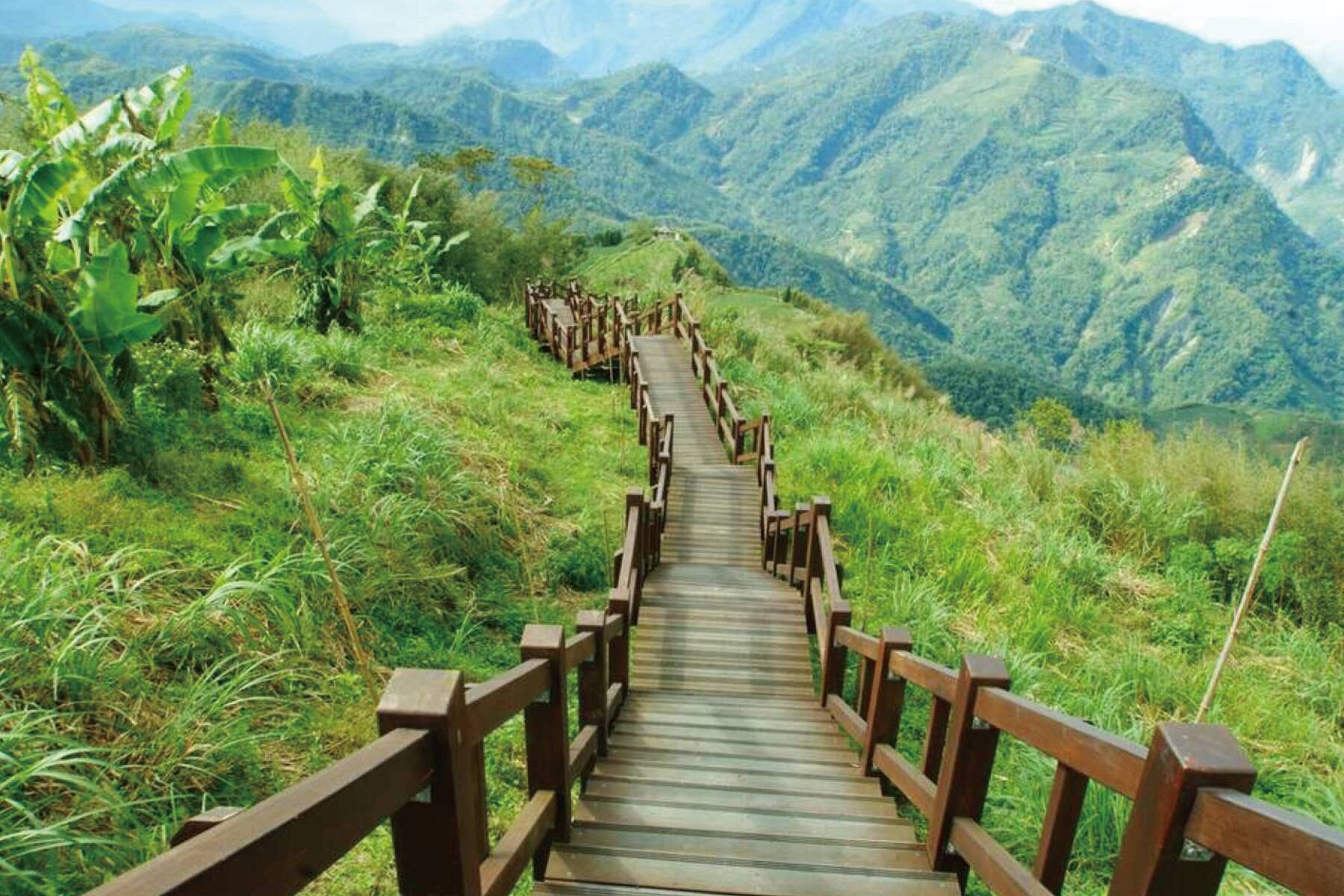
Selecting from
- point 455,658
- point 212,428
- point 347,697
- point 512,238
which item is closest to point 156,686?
point 347,697

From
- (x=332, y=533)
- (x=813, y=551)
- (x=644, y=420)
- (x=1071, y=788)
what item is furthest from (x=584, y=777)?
(x=644, y=420)

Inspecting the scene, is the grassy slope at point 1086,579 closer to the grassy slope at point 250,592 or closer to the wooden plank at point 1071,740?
the wooden plank at point 1071,740

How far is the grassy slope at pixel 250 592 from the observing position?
283cm

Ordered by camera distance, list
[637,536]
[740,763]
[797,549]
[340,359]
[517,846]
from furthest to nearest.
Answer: [340,359] → [797,549] → [637,536] → [740,763] → [517,846]

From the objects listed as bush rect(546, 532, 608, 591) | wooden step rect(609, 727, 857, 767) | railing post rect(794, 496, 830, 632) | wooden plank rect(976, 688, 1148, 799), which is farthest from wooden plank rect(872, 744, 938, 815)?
bush rect(546, 532, 608, 591)

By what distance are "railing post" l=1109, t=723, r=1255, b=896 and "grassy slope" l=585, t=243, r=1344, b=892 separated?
2.48m

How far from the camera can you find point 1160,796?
1.31 m

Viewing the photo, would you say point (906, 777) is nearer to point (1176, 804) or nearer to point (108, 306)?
point (1176, 804)

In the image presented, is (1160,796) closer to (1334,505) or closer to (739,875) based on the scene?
(739,875)

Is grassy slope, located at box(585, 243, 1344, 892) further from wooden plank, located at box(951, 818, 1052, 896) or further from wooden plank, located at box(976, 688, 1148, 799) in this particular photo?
wooden plank, located at box(976, 688, 1148, 799)

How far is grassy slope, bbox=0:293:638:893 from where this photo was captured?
283cm

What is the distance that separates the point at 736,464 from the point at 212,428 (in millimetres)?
6813

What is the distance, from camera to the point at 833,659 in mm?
4367

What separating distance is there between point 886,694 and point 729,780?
2.84ft
